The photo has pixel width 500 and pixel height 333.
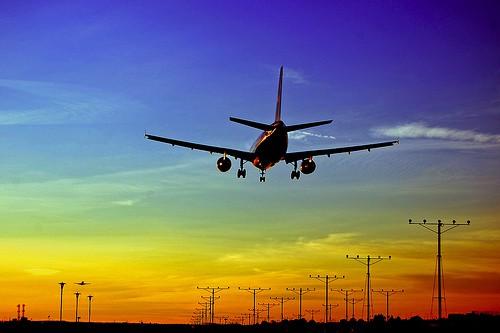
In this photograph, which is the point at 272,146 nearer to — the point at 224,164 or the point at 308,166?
the point at 308,166

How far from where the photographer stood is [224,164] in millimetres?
105250

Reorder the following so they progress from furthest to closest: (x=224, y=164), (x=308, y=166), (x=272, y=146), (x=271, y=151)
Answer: (x=224, y=164) < (x=308, y=166) < (x=271, y=151) < (x=272, y=146)

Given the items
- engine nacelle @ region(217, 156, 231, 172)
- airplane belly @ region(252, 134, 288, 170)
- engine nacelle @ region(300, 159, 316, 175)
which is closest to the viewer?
airplane belly @ region(252, 134, 288, 170)

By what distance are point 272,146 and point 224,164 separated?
33.5ft

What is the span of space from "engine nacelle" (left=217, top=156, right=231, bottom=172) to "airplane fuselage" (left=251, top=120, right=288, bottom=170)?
457 centimetres

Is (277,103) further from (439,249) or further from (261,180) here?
(439,249)

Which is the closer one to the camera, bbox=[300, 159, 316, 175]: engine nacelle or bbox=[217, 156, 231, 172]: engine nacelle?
bbox=[300, 159, 316, 175]: engine nacelle

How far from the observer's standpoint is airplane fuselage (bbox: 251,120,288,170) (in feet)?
315

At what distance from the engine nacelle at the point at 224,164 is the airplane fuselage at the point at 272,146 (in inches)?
180

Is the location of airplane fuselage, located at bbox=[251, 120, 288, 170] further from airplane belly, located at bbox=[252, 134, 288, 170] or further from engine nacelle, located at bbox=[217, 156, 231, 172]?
engine nacelle, located at bbox=[217, 156, 231, 172]

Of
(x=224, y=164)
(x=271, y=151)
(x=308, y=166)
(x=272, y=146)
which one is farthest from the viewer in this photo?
(x=224, y=164)

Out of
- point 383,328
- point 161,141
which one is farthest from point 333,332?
point 161,141

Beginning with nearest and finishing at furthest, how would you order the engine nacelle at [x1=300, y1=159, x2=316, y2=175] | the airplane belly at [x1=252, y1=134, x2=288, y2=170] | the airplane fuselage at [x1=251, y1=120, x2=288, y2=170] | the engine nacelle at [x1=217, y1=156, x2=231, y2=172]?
the airplane fuselage at [x1=251, y1=120, x2=288, y2=170] → the airplane belly at [x1=252, y1=134, x2=288, y2=170] → the engine nacelle at [x1=300, y1=159, x2=316, y2=175] → the engine nacelle at [x1=217, y1=156, x2=231, y2=172]

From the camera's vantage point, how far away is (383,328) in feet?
363
